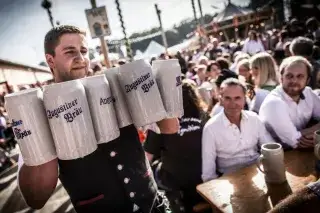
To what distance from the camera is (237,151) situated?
6.83 feet

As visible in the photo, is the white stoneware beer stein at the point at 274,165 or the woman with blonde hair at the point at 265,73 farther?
the woman with blonde hair at the point at 265,73

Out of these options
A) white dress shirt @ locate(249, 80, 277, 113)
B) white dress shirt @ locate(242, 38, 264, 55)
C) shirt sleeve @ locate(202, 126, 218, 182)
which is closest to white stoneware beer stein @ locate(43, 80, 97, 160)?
shirt sleeve @ locate(202, 126, 218, 182)

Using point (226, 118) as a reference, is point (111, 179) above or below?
above

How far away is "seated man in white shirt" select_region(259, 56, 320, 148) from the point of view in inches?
81.9

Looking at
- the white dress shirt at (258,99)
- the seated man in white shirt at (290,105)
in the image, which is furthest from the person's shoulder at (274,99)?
the white dress shirt at (258,99)

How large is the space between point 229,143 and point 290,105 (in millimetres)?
640

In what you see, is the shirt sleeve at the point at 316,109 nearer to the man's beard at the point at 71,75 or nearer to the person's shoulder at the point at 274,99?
the person's shoulder at the point at 274,99

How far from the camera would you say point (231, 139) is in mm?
2070

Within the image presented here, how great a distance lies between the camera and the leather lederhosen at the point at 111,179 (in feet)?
3.64

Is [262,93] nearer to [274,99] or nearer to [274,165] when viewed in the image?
[274,99]

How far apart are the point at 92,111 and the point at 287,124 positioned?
1665 mm

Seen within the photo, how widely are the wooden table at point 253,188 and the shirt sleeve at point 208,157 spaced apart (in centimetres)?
41

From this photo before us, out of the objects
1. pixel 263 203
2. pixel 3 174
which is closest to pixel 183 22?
pixel 3 174

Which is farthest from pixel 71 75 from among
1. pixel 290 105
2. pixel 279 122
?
pixel 290 105
